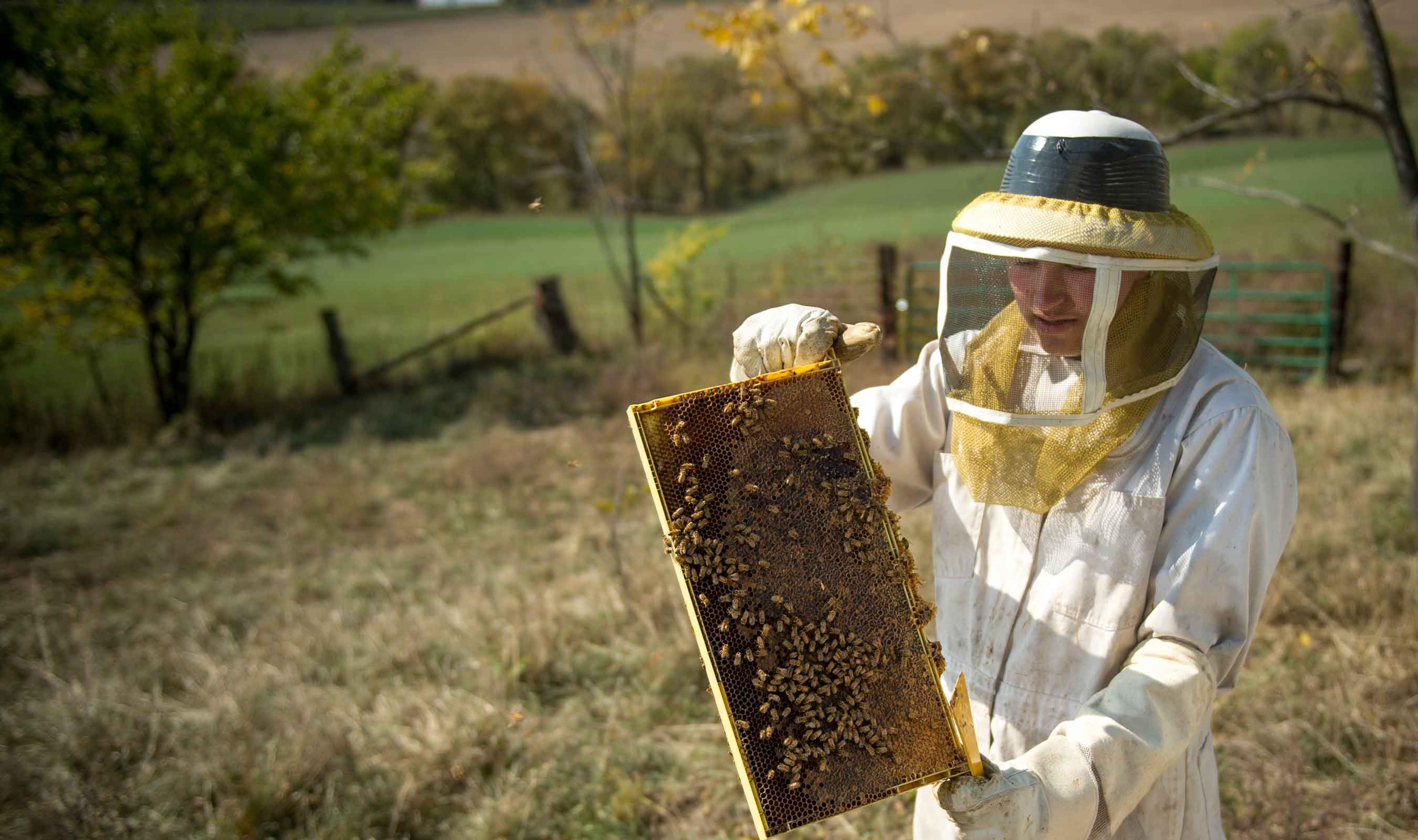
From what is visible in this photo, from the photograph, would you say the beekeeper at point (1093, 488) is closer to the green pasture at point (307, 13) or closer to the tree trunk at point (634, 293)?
the tree trunk at point (634, 293)

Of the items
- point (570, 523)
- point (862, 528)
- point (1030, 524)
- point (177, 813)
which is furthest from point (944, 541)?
point (570, 523)

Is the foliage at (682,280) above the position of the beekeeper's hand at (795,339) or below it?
below

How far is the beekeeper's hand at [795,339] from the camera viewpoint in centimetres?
199

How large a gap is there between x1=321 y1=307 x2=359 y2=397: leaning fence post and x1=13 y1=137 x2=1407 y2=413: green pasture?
329mm

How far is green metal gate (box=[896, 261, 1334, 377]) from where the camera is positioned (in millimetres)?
9508

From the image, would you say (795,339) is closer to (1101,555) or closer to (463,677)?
(1101,555)

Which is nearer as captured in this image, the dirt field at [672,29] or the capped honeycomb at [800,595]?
the capped honeycomb at [800,595]

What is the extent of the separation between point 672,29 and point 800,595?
1545cm

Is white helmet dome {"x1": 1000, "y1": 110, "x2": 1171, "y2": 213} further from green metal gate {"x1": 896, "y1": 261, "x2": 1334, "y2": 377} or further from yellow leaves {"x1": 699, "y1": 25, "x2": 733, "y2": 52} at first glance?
green metal gate {"x1": 896, "y1": 261, "x2": 1334, "y2": 377}

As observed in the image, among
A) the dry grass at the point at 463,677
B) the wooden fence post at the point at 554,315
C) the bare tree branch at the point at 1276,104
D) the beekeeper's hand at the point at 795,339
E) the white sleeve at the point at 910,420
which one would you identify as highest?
the bare tree branch at the point at 1276,104

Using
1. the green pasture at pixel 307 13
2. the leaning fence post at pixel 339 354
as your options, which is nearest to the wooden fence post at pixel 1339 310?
the leaning fence post at pixel 339 354

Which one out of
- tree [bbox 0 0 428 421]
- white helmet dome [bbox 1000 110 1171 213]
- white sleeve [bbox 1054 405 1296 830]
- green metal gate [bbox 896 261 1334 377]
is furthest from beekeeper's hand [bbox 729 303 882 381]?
tree [bbox 0 0 428 421]

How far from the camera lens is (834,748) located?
1.70 meters

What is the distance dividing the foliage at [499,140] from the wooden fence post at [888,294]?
9510mm
